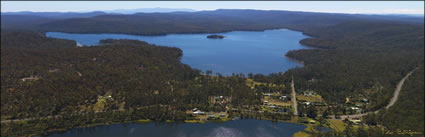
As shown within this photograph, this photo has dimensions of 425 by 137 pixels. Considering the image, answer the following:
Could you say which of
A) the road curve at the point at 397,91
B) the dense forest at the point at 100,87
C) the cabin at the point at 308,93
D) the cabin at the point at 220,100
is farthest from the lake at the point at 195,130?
Result: the road curve at the point at 397,91

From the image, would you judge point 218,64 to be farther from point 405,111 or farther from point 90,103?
point 405,111

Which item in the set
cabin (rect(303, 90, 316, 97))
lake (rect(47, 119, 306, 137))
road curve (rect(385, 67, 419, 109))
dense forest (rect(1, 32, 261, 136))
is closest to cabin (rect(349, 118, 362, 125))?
lake (rect(47, 119, 306, 137))

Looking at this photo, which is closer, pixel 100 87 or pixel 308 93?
pixel 100 87

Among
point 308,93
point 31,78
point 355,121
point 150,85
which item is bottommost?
point 355,121

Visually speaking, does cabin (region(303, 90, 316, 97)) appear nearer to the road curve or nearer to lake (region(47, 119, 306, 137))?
the road curve

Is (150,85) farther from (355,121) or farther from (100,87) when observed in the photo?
(355,121)

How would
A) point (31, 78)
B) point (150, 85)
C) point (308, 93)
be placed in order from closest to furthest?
point (308, 93), point (150, 85), point (31, 78)

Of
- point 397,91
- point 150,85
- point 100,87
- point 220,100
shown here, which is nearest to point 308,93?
point 397,91

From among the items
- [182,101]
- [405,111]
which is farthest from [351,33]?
[182,101]
